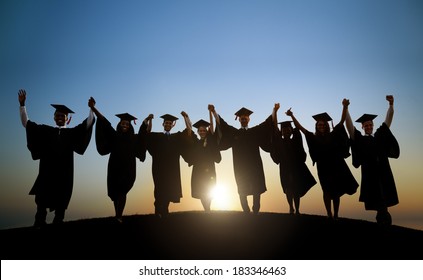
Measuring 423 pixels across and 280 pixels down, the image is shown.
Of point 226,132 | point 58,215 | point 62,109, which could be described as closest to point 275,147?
point 226,132

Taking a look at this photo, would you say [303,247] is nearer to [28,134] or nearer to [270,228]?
[270,228]

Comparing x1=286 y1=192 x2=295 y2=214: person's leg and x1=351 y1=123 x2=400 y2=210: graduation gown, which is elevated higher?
x1=351 y1=123 x2=400 y2=210: graduation gown

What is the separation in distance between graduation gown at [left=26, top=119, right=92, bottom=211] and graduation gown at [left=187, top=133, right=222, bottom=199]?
2.76 metres

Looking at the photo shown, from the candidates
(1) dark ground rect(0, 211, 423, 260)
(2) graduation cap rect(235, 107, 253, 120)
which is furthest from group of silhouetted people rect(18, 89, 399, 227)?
(1) dark ground rect(0, 211, 423, 260)

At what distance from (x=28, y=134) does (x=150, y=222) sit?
3.22 metres

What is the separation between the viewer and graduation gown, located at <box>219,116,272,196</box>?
7.57 m

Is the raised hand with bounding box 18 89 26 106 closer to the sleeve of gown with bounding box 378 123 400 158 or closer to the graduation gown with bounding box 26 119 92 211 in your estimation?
the graduation gown with bounding box 26 119 92 211

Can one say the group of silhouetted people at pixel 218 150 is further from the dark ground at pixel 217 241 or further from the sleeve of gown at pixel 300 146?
the dark ground at pixel 217 241

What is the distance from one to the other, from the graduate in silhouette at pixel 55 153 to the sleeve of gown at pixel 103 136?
0.55 ft

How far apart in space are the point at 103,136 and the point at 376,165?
20.2ft

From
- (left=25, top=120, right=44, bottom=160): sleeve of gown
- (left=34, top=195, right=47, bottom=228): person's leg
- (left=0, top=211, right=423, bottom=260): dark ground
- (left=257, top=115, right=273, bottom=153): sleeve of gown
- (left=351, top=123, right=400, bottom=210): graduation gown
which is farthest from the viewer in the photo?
(left=257, top=115, right=273, bottom=153): sleeve of gown

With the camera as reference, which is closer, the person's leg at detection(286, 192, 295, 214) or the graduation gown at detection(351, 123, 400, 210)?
the graduation gown at detection(351, 123, 400, 210)

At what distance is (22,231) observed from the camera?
21.5 feet
